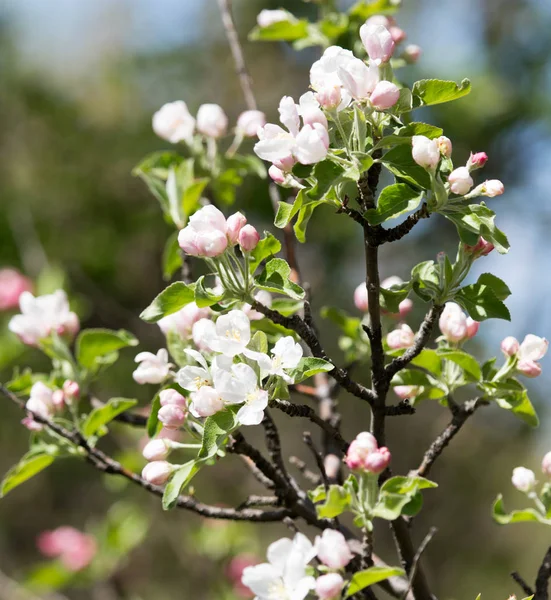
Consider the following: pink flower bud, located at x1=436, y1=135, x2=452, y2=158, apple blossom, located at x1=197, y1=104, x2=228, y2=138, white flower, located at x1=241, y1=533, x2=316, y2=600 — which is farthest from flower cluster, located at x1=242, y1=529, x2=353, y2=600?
apple blossom, located at x1=197, y1=104, x2=228, y2=138

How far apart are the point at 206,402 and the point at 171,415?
96 mm

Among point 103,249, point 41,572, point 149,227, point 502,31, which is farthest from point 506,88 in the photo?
point 41,572

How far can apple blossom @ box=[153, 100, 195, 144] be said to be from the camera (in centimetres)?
111

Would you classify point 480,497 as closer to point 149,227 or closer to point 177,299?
point 149,227

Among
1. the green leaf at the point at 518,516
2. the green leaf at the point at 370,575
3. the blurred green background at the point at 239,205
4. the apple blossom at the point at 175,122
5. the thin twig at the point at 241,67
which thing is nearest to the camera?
the green leaf at the point at 370,575

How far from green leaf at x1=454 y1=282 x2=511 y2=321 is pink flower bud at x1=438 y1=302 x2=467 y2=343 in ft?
0.31

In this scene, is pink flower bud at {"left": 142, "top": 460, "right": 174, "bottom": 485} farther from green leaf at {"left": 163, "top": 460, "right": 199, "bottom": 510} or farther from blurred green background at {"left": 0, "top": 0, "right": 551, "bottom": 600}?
blurred green background at {"left": 0, "top": 0, "right": 551, "bottom": 600}

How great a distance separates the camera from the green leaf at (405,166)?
0.62m

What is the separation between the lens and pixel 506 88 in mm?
4195

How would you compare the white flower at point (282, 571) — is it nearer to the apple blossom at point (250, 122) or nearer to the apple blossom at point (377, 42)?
the apple blossom at point (377, 42)

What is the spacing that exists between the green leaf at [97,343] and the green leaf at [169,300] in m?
0.27

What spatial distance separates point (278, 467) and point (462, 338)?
27cm

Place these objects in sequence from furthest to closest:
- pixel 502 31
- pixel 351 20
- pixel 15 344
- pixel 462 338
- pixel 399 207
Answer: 1. pixel 502 31
2. pixel 15 344
3. pixel 351 20
4. pixel 462 338
5. pixel 399 207

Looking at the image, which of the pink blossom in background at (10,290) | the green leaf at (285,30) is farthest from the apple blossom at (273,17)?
the pink blossom in background at (10,290)
